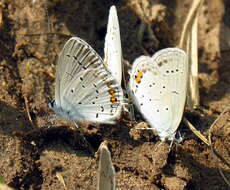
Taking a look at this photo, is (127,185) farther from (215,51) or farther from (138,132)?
(215,51)

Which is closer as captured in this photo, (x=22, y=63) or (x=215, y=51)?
(x=22, y=63)

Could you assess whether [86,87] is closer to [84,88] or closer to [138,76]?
[84,88]

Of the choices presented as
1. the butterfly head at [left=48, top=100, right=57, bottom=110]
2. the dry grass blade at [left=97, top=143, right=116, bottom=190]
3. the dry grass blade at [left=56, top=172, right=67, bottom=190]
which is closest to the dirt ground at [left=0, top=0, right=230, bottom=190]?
the dry grass blade at [left=56, top=172, right=67, bottom=190]

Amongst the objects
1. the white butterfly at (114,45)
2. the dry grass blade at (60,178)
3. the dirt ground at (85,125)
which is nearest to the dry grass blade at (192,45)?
the dirt ground at (85,125)

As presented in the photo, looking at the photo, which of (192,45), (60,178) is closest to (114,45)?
(192,45)

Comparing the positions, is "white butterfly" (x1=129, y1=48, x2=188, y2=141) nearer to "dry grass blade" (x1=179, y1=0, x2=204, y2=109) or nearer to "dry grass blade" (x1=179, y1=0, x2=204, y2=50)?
"dry grass blade" (x1=179, y1=0, x2=204, y2=109)

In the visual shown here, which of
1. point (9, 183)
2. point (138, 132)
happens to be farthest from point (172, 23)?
point (9, 183)
